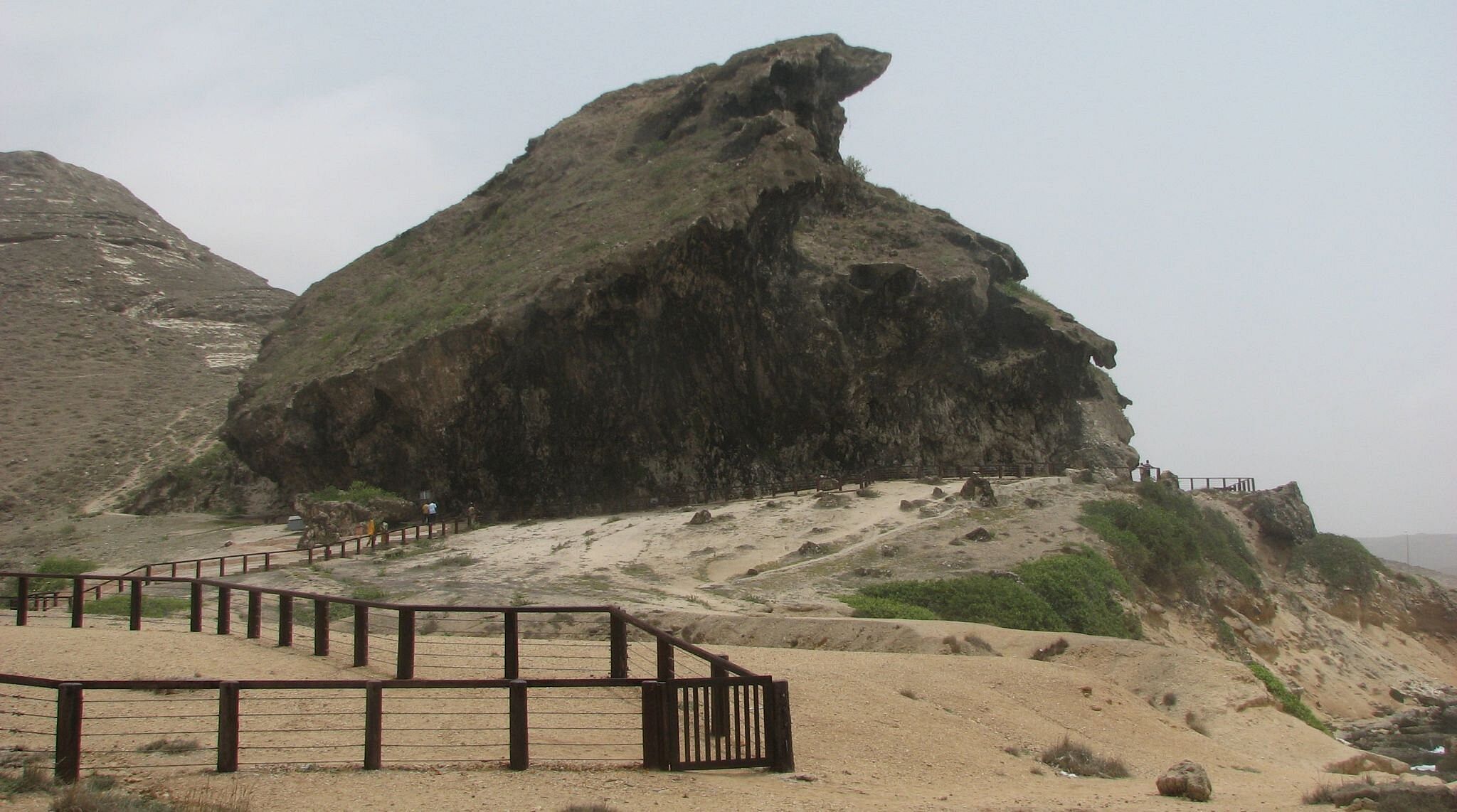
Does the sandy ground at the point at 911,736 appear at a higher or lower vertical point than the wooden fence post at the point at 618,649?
lower

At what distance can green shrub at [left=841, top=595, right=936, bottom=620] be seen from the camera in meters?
23.2

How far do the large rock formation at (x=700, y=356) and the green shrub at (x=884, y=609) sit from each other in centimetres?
2150

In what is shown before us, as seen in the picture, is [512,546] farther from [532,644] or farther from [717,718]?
[717,718]

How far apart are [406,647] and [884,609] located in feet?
42.9

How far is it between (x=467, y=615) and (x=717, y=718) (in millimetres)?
9659

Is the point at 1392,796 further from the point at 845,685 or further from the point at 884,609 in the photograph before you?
the point at 884,609

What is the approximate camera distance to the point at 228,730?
900 cm

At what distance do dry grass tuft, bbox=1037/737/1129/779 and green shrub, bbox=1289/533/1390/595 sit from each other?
38.6 metres

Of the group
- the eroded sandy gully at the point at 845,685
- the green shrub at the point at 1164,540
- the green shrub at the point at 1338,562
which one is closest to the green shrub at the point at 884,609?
the eroded sandy gully at the point at 845,685

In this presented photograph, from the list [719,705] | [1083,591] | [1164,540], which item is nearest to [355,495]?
[1083,591]

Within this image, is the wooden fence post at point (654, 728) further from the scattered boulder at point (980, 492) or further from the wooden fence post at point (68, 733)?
the scattered boulder at point (980, 492)

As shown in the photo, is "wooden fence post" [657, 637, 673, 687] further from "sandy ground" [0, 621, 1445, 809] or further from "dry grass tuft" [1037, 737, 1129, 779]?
"dry grass tuft" [1037, 737, 1129, 779]

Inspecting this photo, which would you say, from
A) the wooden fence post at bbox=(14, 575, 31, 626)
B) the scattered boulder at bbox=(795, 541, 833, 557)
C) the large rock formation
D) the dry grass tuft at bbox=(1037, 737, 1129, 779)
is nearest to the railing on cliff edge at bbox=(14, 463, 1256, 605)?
the large rock formation

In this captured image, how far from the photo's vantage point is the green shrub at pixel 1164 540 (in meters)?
33.8
